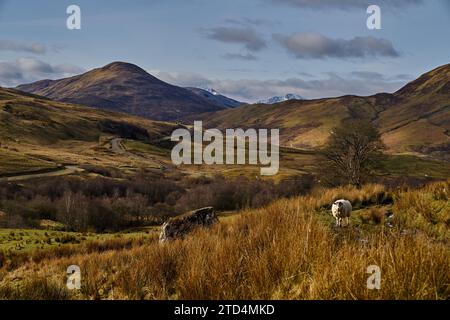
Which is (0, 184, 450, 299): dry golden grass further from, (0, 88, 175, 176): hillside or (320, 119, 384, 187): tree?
(0, 88, 175, 176): hillside

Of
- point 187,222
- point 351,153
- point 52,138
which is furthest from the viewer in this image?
point 52,138

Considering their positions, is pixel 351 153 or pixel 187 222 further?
pixel 351 153

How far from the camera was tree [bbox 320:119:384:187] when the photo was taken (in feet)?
149

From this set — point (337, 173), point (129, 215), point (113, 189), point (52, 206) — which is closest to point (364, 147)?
point (337, 173)

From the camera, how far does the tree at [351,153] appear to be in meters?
45.5

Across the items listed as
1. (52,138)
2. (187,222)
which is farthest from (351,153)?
(52,138)

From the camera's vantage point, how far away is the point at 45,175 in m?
79.2

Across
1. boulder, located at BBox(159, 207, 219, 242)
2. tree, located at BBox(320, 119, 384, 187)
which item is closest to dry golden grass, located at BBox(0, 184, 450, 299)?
boulder, located at BBox(159, 207, 219, 242)

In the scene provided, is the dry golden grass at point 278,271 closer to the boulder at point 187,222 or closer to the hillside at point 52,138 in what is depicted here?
the boulder at point 187,222

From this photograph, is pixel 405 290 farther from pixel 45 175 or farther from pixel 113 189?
pixel 45 175

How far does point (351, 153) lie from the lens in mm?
45688

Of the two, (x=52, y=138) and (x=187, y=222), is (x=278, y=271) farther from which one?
(x=52, y=138)

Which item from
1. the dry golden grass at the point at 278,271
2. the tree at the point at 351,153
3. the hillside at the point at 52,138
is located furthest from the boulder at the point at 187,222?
the hillside at the point at 52,138

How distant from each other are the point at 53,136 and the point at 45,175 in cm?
8177
